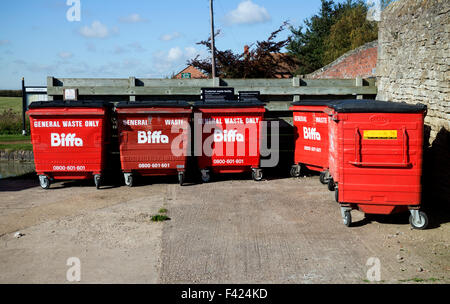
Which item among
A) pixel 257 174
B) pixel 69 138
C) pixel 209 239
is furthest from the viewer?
pixel 257 174

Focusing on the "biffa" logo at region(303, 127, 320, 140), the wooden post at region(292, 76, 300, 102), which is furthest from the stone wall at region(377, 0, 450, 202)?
the wooden post at region(292, 76, 300, 102)

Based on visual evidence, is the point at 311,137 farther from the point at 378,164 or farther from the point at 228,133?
the point at 378,164

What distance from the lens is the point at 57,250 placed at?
18.5 feet

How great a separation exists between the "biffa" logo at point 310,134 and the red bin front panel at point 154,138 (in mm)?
2551

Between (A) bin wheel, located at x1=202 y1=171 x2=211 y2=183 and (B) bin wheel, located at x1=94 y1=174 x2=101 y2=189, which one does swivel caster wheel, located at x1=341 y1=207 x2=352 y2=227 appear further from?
(B) bin wheel, located at x1=94 y1=174 x2=101 y2=189

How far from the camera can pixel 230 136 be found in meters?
9.65

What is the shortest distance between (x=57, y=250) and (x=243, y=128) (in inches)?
197

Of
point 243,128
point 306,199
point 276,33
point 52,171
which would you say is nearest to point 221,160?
point 243,128

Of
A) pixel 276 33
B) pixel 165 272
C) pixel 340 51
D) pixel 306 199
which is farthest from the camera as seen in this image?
pixel 340 51

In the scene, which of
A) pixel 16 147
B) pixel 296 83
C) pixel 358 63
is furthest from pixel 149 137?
pixel 358 63

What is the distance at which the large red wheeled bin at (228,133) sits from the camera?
955cm

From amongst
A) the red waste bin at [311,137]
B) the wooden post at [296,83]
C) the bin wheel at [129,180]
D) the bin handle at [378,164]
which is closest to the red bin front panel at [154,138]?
the bin wheel at [129,180]

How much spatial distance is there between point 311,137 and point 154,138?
3.28m

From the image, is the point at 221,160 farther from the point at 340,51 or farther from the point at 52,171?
the point at 340,51
